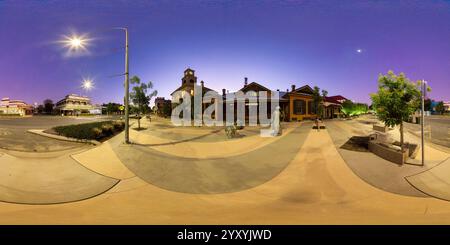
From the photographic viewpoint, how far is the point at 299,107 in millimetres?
17156

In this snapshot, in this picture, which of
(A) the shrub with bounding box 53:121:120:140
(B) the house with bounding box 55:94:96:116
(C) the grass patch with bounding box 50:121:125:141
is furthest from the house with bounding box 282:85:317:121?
(B) the house with bounding box 55:94:96:116

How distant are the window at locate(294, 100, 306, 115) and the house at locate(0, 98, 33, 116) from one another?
58.2ft

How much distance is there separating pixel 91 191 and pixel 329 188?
4915 mm

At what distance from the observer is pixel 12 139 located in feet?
14.4

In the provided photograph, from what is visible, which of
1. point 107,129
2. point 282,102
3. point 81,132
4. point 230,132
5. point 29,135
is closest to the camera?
point 29,135

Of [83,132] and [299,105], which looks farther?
[299,105]

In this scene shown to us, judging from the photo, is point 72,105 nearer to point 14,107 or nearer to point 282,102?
point 14,107

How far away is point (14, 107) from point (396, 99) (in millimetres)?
11380

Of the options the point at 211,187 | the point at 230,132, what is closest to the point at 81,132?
the point at 211,187

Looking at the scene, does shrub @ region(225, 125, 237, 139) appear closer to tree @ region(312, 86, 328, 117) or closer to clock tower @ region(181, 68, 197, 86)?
clock tower @ region(181, 68, 197, 86)

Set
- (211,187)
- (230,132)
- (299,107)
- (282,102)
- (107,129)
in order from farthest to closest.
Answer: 1. (299,107)
2. (282,102)
3. (230,132)
4. (107,129)
5. (211,187)

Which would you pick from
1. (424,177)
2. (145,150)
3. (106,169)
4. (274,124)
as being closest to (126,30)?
(145,150)
